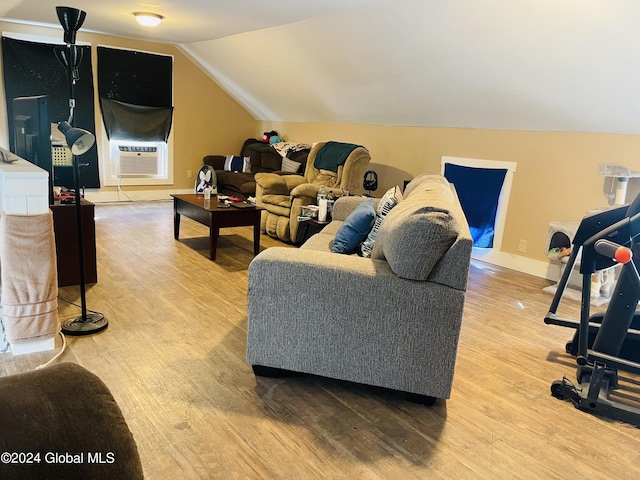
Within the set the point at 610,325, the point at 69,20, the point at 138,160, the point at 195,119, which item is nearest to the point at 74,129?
the point at 69,20

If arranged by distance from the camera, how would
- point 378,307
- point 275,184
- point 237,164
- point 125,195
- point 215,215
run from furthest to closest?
point 237,164, point 125,195, point 275,184, point 215,215, point 378,307

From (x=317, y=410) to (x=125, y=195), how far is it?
5678mm

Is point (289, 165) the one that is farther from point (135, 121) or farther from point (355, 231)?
point (355, 231)

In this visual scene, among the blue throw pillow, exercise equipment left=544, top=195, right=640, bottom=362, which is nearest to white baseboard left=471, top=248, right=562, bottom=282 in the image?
exercise equipment left=544, top=195, right=640, bottom=362

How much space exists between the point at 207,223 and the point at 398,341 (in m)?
2.55

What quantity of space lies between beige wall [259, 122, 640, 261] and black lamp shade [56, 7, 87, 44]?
3763mm

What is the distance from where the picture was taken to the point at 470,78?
418 centimetres

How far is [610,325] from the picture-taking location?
2244mm

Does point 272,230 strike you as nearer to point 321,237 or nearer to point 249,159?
point 321,237

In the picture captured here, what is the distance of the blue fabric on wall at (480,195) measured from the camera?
4703mm

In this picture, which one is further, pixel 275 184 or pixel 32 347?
pixel 275 184

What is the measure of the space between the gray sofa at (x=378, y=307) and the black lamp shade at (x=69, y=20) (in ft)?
5.35

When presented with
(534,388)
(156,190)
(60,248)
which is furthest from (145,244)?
(534,388)

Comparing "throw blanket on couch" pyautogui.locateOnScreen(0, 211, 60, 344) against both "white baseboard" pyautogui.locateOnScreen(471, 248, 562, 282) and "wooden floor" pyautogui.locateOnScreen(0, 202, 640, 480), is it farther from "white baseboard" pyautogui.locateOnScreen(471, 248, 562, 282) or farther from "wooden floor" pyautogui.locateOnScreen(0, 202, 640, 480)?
"white baseboard" pyautogui.locateOnScreen(471, 248, 562, 282)
